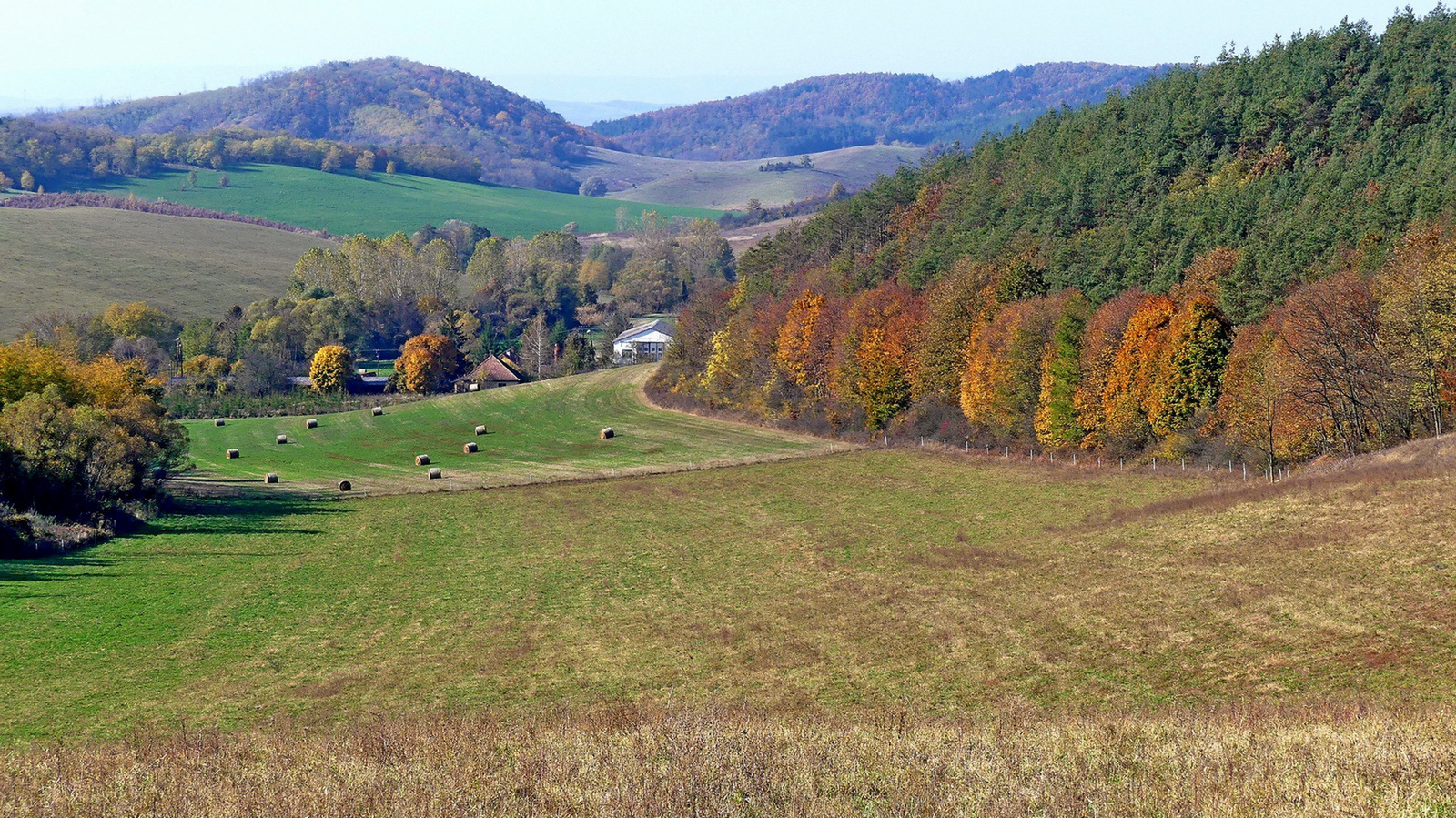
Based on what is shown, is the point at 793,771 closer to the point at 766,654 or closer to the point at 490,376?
the point at 766,654

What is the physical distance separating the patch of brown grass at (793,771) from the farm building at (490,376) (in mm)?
103281

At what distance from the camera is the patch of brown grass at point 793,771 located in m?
13.9

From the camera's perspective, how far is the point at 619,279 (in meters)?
182

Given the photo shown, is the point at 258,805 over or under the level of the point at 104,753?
over

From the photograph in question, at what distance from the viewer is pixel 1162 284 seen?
71000 mm

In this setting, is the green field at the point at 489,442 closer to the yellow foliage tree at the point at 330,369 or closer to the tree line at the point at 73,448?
the tree line at the point at 73,448

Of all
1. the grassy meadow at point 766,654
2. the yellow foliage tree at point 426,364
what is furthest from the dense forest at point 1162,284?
the yellow foliage tree at point 426,364

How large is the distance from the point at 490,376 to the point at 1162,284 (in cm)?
7540

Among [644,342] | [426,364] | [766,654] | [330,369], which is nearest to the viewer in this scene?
[766,654]

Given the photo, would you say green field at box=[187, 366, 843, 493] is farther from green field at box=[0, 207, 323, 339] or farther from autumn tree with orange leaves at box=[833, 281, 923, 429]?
green field at box=[0, 207, 323, 339]

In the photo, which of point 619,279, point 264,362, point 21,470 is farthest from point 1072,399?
point 619,279

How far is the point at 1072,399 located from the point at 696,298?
52.0 meters

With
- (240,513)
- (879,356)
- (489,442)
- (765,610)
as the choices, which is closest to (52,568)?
(240,513)

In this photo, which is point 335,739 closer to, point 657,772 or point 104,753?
point 104,753
